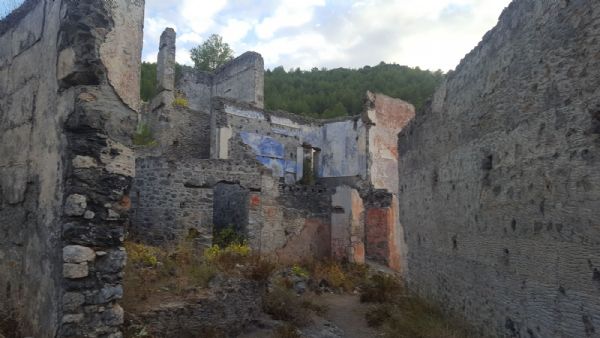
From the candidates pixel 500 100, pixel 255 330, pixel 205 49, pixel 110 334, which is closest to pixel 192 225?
pixel 255 330

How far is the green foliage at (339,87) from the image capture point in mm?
31344

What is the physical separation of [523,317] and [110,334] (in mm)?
4317

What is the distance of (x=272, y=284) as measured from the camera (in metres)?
10.1

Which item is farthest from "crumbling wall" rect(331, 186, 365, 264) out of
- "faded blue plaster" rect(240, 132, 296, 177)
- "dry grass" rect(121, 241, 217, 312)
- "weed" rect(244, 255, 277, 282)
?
"dry grass" rect(121, 241, 217, 312)

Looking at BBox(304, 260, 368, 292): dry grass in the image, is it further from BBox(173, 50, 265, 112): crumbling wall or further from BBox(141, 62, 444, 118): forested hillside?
BBox(141, 62, 444, 118): forested hillside

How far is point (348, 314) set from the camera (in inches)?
360

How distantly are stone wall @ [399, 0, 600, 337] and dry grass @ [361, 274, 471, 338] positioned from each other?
10.4 inches

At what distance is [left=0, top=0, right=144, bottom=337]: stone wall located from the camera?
4.59 metres

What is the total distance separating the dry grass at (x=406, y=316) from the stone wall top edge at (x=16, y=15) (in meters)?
6.62

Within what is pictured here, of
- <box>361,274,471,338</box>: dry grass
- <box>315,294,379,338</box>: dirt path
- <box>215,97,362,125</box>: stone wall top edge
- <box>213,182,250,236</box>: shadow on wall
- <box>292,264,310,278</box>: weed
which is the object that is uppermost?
<box>215,97,362,125</box>: stone wall top edge

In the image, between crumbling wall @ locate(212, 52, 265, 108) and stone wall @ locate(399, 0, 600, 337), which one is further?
crumbling wall @ locate(212, 52, 265, 108)

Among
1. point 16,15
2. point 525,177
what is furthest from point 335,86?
point 525,177

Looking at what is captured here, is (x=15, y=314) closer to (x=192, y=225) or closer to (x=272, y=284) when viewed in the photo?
(x=272, y=284)

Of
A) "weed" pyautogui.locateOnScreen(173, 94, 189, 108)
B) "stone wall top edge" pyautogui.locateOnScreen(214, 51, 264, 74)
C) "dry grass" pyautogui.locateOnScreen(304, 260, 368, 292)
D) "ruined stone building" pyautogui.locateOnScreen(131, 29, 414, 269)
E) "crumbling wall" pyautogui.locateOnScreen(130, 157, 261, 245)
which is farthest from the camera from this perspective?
"stone wall top edge" pyautogui.locateOnScreen(214, 51, 264, 74)
